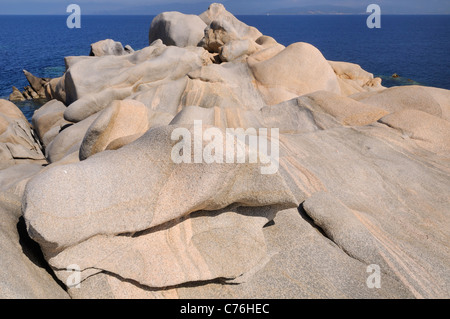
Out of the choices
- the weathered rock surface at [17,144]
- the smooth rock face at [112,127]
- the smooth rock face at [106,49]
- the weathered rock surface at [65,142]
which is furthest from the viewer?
the smooth rock face at [106,49]

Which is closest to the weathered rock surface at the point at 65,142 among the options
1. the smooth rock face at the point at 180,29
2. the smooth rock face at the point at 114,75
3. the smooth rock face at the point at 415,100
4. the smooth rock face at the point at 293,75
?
the smooth rock face at the point at 114,75

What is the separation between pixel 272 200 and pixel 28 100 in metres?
26.9

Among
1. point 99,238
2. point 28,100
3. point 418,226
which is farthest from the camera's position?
point 28,100

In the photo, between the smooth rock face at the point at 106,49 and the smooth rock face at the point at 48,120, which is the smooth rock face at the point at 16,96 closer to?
the smooth rock face at the point at 106,49

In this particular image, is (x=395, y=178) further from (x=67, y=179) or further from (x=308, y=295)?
(x=67, y=179)

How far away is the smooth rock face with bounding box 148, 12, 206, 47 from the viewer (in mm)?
17453

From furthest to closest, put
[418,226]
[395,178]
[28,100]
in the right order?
1. [28,100]
2. [395,178]
3. [418,226]

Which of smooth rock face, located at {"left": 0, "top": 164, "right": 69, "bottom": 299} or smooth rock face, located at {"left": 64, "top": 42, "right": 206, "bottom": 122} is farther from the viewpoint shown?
smooth rock face, located at {"left": 64, "top": 42, "right": 206, "bottom": 122}

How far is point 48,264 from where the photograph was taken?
348 cm

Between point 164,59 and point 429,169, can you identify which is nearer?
point 429,169

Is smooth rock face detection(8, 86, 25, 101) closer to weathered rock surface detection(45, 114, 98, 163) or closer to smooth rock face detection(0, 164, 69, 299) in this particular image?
weathered rock surface detection(45, 114, 98, 163)

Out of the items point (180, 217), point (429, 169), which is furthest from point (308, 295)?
point (429, 169)

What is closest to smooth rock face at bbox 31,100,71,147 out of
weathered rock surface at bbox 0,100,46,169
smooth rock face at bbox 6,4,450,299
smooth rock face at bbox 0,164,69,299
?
weathered rock surface at bbox 0,100,46,169

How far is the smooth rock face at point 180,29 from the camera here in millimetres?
17453
